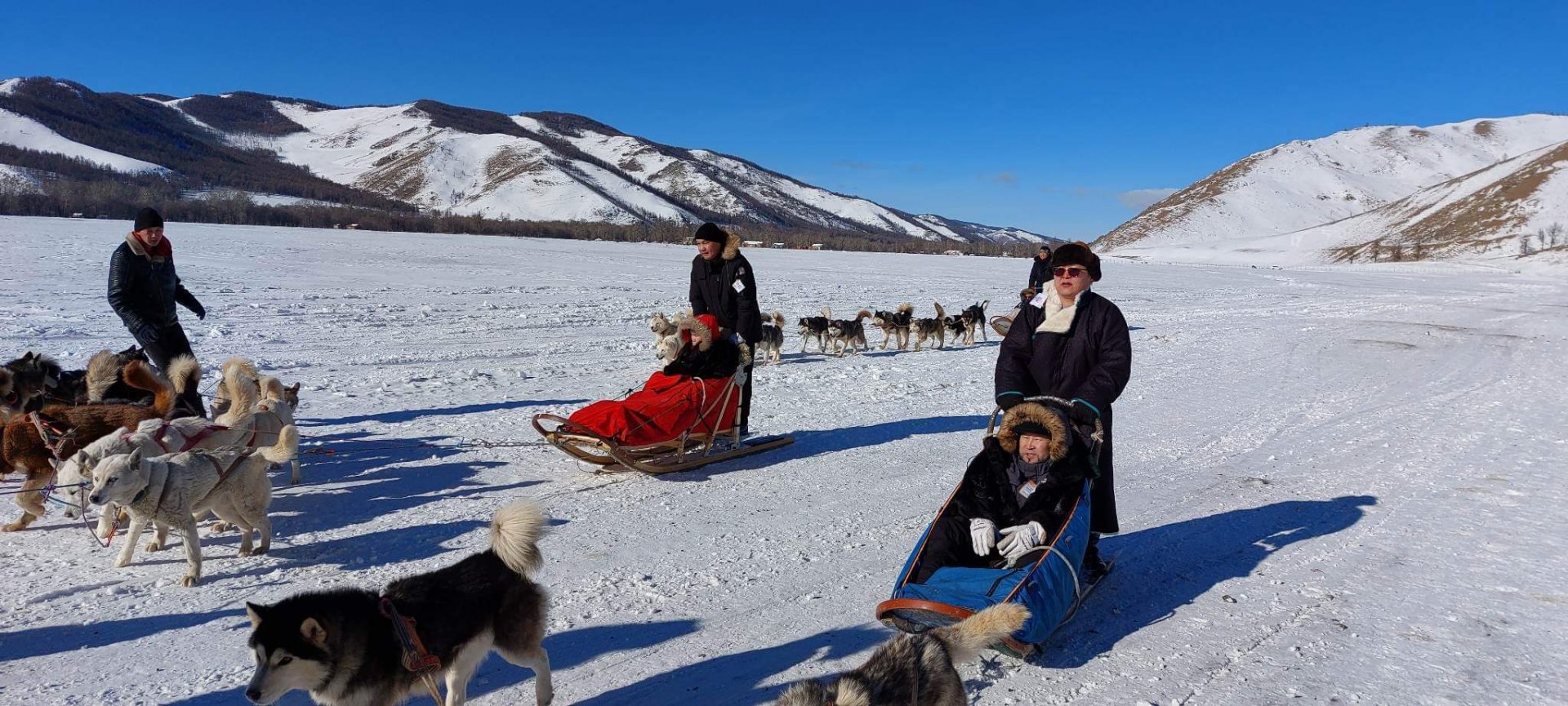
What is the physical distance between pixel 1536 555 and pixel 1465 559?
485 millimetres

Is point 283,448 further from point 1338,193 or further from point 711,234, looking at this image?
point 1338,193

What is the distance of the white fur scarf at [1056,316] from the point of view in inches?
164

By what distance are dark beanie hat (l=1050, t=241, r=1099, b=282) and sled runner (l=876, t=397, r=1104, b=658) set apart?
1.27 m

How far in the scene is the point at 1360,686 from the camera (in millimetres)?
3254

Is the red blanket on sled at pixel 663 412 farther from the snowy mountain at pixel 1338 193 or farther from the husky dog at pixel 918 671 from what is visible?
the snowy mountain at pixel 1338 193

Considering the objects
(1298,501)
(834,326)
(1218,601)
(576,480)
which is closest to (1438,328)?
(834,326)

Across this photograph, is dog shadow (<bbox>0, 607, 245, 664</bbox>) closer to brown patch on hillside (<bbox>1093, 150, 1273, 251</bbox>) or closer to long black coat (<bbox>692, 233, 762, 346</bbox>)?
long black coat (<bbox>692, 233, 762, 346</bbox>)

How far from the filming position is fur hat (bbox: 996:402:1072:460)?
3.81 m

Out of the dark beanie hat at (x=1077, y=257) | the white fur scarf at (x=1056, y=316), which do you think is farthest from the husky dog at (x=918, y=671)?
the dark beanie hat at (x=1077, y=257)

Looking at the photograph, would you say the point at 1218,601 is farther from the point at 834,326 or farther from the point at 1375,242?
the point at 1375,242

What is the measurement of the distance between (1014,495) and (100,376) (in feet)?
19.4

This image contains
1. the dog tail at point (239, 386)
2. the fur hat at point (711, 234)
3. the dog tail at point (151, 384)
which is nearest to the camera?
the dog tail at point (239, 386)

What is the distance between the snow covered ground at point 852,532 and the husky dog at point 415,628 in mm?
440

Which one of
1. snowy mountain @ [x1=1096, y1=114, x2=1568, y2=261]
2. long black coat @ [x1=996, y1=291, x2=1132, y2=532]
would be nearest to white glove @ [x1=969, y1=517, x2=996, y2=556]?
long black coat @ [x1=996, y1=291, x2=1132, y2=532]
